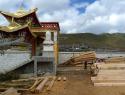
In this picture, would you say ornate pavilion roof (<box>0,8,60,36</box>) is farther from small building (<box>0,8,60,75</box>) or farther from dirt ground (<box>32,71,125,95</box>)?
dirt ground (<box>32,71,125,95</box>)

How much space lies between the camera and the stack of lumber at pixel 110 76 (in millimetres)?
21359

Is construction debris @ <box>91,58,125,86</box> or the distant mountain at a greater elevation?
the distant mountain

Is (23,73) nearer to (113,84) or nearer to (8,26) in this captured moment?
(8,26)

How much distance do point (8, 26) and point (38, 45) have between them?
6.45m

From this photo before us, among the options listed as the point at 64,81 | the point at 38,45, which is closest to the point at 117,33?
the point at 38,45

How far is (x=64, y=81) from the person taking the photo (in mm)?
24328

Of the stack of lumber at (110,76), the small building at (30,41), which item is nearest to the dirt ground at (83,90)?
the stack of lumber at (110,76)

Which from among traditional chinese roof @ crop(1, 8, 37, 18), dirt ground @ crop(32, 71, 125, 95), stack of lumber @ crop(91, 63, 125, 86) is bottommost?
dirt ground @ crop(32, 71, 125, 95)

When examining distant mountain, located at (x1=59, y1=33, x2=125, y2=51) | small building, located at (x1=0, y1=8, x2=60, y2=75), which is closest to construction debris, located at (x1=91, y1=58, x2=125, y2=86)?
small building, located at (x1=0, y1=8, x2=60, y2=75)

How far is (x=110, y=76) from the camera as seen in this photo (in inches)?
892

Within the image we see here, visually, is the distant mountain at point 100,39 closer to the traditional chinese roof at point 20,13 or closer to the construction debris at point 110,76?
the traditional chinese roof at point 20,13

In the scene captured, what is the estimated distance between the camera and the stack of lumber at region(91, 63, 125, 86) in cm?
2136

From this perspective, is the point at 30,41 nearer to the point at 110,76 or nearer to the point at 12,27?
the point at 12,27

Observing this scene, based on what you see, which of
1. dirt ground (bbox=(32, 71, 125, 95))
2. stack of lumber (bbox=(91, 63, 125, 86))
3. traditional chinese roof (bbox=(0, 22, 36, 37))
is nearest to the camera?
dirt ground (bbox=(32, 71, 125, 95))
